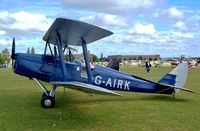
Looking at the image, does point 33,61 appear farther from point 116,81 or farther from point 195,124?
point 195,124

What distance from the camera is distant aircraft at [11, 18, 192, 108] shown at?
30.7ft

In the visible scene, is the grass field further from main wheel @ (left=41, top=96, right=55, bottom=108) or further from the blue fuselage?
the blue fuselage

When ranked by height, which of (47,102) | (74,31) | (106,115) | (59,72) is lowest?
(106,115)

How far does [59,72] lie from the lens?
11.0 m

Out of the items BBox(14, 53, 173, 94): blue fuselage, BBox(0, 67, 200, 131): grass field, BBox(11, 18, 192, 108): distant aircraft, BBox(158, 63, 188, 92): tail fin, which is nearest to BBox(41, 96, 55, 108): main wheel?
BBox(11, 18, 192, 108): distant aircraft

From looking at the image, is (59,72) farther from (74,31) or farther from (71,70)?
(74,31)

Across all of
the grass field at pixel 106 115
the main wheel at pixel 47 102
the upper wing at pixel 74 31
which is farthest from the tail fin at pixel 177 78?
the main wheel at pixel 47 102

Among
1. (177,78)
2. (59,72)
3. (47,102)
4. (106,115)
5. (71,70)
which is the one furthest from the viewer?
(177,78)

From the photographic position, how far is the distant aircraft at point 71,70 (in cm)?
935

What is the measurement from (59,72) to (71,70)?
49cm

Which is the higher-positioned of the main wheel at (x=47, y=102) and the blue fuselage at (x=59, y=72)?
the blue fuselage at (x=59, y=72)

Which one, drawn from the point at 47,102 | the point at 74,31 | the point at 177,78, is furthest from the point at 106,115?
the point at 177,78

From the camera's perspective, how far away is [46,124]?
26.0ft

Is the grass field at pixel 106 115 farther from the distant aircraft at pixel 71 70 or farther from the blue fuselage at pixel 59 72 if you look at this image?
the blue fuselage at pixel 59 72
